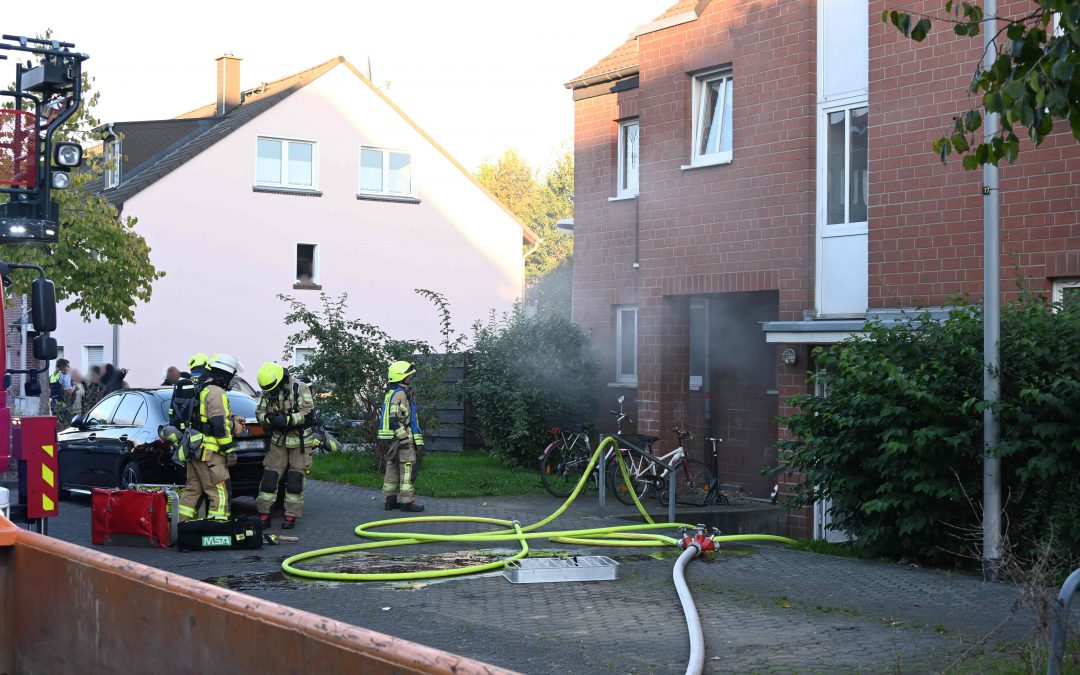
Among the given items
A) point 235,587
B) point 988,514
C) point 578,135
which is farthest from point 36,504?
point 578,135

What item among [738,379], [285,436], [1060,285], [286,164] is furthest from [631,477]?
[286,164]

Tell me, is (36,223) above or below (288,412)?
above

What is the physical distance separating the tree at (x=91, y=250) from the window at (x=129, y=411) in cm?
589

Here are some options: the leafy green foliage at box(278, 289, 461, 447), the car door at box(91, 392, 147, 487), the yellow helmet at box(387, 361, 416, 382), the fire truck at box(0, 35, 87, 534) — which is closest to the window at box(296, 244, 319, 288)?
the leafy green foliage at box(278, 289, 461, 447)

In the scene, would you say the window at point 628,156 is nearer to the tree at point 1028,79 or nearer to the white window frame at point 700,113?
the white window frame at point 700,113

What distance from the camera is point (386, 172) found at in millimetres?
33812

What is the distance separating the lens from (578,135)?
795 inches

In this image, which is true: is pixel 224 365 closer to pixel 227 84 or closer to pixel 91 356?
pixel 91 356

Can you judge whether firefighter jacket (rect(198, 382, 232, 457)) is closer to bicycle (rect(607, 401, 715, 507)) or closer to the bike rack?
bicycle (rect(607, 401, 715, 507))

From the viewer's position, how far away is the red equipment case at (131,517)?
1099 cm

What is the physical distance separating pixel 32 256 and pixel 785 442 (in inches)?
499

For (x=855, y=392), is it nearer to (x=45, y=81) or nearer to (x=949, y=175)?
(x=949, y=175)

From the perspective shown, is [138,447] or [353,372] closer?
[138,447]

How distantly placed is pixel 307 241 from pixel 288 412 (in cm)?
2057
